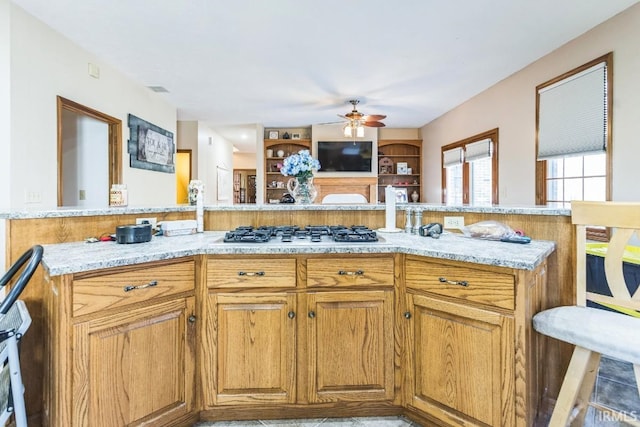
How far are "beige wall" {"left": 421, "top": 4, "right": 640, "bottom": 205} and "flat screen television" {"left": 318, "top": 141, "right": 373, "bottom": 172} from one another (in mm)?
1382

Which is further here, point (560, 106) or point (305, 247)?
point (560, 106)

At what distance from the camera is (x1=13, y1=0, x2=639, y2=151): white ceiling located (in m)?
2.48

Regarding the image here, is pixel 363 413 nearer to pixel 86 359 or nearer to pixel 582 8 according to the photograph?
pixel 86 359

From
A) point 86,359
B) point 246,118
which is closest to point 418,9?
point 86,359

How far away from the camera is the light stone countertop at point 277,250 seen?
1237 millimetres

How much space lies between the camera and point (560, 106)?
→ 3.10m

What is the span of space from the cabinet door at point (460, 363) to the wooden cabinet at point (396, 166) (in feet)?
18.6

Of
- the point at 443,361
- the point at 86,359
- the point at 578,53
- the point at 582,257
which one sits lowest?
the point at 443,361

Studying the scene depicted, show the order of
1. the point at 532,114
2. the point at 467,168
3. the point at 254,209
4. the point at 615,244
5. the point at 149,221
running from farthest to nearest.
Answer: the point at 467,168 → the point at 532,114 → the point at 254,209 → the point at 149,221 → the point at 615,244

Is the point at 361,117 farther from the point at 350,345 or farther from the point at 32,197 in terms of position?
the point at 32,197

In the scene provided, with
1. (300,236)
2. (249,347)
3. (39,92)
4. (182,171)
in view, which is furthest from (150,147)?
(249,347)

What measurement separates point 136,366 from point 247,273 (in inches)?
22.8

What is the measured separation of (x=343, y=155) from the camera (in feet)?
21.7

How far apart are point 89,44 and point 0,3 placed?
0.73 meters
